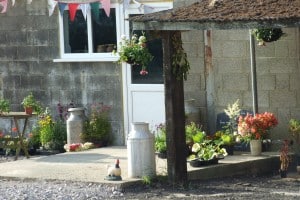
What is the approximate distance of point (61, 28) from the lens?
829 inches

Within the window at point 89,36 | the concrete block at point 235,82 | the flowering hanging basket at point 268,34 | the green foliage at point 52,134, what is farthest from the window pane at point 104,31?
the flowering hanging basket at point 268,34

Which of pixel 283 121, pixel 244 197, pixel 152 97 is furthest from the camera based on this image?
pixel 152 97

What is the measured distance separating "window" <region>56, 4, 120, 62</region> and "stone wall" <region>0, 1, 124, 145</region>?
133 millimetres

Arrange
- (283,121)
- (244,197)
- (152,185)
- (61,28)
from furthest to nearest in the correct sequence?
(61,28), (283,121), (152,185), (244,197)

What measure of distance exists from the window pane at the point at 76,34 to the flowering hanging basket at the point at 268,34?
14.5ft

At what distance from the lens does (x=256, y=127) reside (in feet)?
58.2

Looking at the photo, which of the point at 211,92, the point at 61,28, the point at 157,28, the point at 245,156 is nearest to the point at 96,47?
the point at 61,28

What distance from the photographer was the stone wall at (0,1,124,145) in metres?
20.3

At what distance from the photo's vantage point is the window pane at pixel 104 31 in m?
20.4

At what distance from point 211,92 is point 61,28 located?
3.63m

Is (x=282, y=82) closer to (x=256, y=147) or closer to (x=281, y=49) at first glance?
(x=281, y=49)

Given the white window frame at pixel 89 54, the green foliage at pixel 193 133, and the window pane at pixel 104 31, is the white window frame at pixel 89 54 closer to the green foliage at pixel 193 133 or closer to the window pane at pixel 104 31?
the window pane at pixel 104 31

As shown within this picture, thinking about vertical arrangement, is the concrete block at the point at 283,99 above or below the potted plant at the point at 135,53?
below

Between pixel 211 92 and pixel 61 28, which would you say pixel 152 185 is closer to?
pixel 211 92
